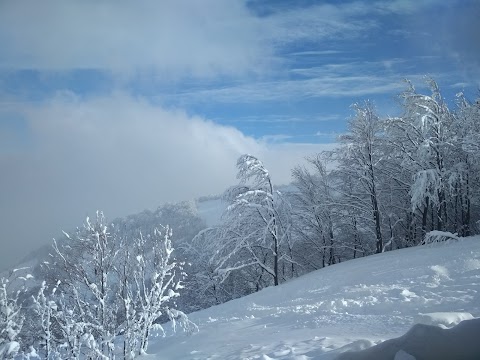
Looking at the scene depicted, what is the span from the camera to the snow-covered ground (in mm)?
6348

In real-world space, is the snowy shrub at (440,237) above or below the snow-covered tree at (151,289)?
below

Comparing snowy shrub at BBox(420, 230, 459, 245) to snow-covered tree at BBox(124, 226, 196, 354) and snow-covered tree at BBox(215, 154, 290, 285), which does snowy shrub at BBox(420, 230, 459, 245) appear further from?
snow-covered tree at BBox(124, 226, 196, 354)

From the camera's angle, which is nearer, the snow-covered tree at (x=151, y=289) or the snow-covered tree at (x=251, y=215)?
the snow-covered tree at (x=151, y=289)

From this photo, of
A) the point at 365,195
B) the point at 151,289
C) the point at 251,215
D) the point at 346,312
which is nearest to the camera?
the point at 151,289

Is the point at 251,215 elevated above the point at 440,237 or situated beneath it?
elevated above

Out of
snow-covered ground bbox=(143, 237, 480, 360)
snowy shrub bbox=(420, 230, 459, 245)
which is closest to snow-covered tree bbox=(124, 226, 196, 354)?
snow-covered ground bbox=(143, 237, 480, 360)

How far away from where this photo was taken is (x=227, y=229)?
19.2 metres

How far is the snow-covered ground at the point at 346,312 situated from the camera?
6348mm

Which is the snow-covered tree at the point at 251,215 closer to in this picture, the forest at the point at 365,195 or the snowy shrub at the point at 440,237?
the forest at the point at 365,195

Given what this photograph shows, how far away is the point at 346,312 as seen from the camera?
8.75 m

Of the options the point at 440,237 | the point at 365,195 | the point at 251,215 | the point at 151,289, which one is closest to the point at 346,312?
the point at 151,289

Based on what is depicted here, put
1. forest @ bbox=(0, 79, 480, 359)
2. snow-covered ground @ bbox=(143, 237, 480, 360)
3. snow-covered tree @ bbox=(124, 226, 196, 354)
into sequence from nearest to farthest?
snow-covered ground @ bbox=(143, 237, 480, 360) < snow-covered tree @ bbox=(124, 226, 196, 354) < forest @ bbox=(0, 79, 480, 359)

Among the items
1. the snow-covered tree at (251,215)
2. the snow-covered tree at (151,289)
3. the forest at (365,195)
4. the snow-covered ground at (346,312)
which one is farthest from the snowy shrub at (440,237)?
the snow-covered tree at (151,289)

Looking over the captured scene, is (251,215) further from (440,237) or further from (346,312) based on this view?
(346,312)
